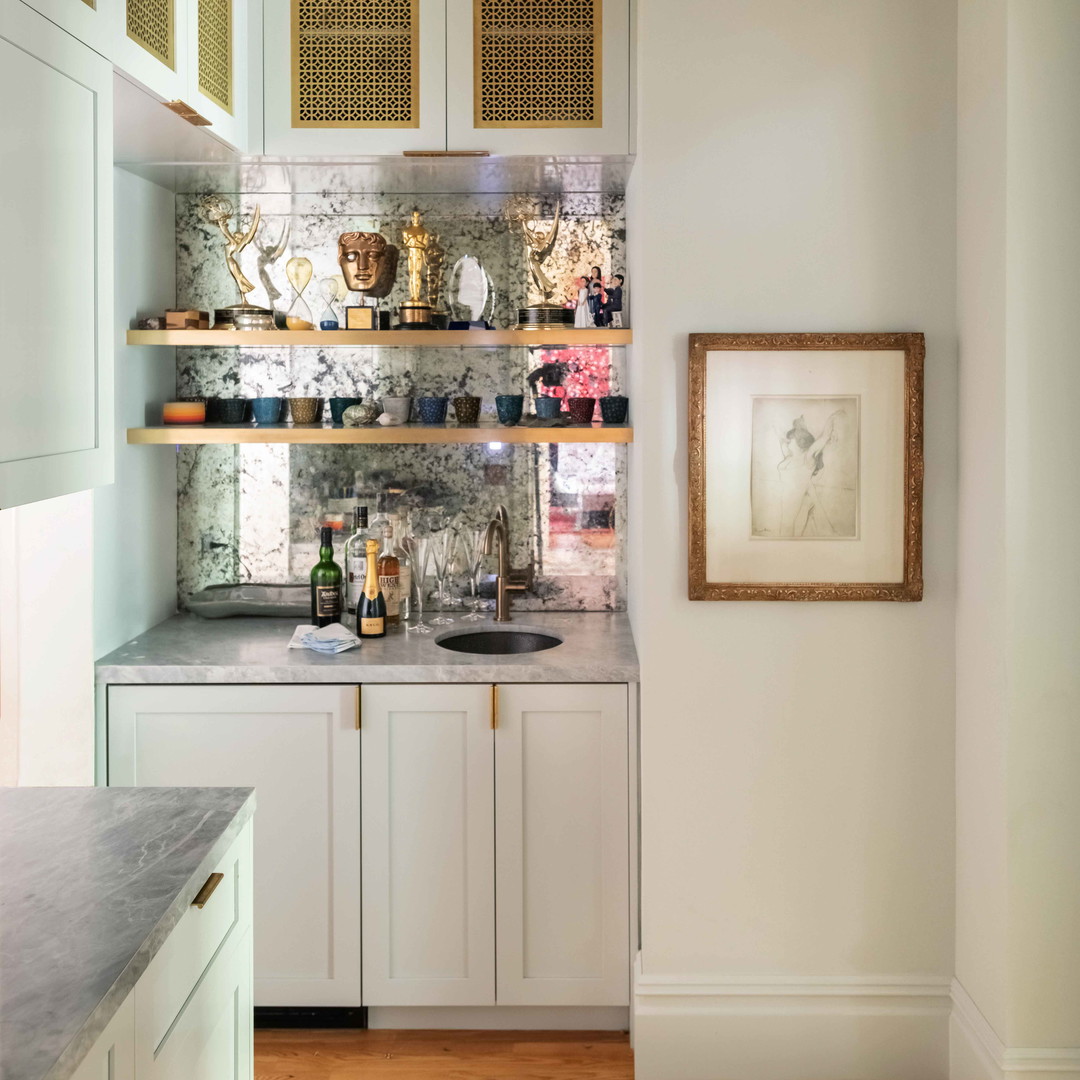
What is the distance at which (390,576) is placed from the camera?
3.16 m

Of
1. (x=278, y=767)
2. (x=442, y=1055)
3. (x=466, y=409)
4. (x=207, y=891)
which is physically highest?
(x=466, y=409)

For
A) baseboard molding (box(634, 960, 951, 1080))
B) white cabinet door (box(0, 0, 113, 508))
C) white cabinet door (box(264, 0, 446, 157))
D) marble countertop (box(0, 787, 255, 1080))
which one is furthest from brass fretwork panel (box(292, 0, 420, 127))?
baseboard molding (box(634, 960, 951, 1080))

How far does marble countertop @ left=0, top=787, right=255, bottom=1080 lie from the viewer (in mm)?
1169

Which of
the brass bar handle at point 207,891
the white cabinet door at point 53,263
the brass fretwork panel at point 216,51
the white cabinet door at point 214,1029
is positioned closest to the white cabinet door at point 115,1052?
the white cabinet door at point 214,1029

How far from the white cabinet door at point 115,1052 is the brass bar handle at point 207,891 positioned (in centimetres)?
25

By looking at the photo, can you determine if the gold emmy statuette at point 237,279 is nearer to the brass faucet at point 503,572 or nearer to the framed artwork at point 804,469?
the brass faucet at point 503,572

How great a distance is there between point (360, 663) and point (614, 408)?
0.90m

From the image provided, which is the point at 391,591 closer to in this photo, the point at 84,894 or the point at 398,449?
the point at 398,449

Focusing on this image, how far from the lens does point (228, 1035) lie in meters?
1.78

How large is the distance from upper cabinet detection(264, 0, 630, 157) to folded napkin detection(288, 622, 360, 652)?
1117mm

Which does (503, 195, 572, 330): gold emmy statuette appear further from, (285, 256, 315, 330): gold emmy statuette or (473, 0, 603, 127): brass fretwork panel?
(285, 256, 315, 330): gold emmy statuette

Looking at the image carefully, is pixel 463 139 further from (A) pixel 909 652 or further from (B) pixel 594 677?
(A) pixel 909 652

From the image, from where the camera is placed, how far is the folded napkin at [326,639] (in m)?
2.87

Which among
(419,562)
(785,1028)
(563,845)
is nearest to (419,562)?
(419,562)
